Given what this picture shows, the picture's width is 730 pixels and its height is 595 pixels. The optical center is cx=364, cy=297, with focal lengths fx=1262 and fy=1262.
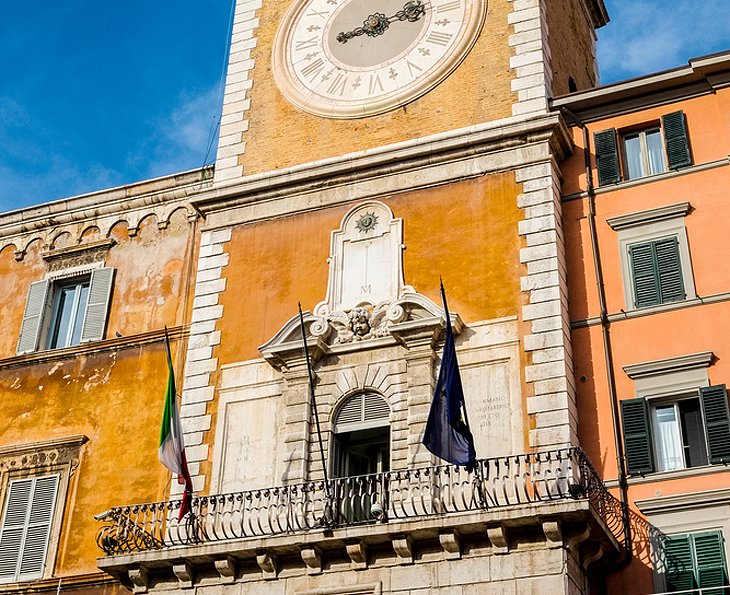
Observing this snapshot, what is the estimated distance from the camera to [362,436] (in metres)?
20.2

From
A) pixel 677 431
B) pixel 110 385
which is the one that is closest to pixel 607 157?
pixel 677 431

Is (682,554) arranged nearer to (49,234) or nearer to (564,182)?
(564,182)

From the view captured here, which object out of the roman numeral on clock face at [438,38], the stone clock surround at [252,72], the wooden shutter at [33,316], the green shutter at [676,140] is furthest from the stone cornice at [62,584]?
the green shutter at [676,140]

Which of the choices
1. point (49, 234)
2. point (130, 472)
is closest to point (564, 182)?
point (130, 472)

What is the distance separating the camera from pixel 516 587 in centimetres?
1723

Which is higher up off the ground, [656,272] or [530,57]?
[530,57]

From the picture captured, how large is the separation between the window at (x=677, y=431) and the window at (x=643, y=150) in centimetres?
418

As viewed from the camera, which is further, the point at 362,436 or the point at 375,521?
the point at 362,436

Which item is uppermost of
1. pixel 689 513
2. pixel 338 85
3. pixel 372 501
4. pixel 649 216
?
pixel 338 85

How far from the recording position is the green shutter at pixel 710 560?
17359 mm

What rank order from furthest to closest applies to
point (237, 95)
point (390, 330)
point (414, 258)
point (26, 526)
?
point (237, 95) → point (26, 526) → point (414, 258) → point (390, 330)

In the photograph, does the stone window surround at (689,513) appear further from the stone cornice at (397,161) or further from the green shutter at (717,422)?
the stone cornice at (397,161)

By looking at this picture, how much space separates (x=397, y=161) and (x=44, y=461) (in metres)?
8.38

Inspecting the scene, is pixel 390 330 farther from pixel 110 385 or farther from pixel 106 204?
pixel 106 204
